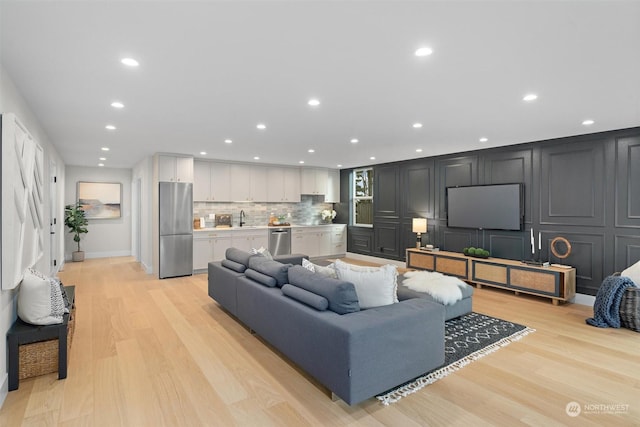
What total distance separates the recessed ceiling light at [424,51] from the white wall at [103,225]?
899cm

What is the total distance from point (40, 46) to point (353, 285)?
2677 millimetres

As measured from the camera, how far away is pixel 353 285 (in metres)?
2.58

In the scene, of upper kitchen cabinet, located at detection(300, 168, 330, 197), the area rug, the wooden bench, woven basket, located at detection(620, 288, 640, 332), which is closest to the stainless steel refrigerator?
upper kitchen cabinet, located at detection(300, 168, 330, 197)

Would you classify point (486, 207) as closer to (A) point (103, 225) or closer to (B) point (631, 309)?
(B) point (631, 309)

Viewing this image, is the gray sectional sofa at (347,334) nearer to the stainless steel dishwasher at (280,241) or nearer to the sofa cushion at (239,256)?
the sofa cushion at (239,256)

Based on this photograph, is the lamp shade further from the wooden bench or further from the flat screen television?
the wooden bench

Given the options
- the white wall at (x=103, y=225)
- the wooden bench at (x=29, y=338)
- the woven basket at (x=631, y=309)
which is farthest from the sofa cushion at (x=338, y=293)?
the white wall at (x=103, y=225)

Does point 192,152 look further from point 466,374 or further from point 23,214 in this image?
point 466,374

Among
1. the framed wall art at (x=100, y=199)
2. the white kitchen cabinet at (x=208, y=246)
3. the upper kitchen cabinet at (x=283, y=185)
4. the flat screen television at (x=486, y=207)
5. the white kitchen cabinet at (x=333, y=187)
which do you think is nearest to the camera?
the flat screen television at (x=486, y=207)

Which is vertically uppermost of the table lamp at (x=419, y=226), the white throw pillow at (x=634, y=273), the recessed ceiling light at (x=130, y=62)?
the recessed ceiling light at (x=130, y=62)

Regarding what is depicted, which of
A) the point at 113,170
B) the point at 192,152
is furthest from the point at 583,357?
the point at 113,170

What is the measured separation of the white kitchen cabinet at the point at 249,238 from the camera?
7.24m

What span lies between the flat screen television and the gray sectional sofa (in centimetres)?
360

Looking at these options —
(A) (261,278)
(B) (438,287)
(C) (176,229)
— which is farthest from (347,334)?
(C) (176,229)
